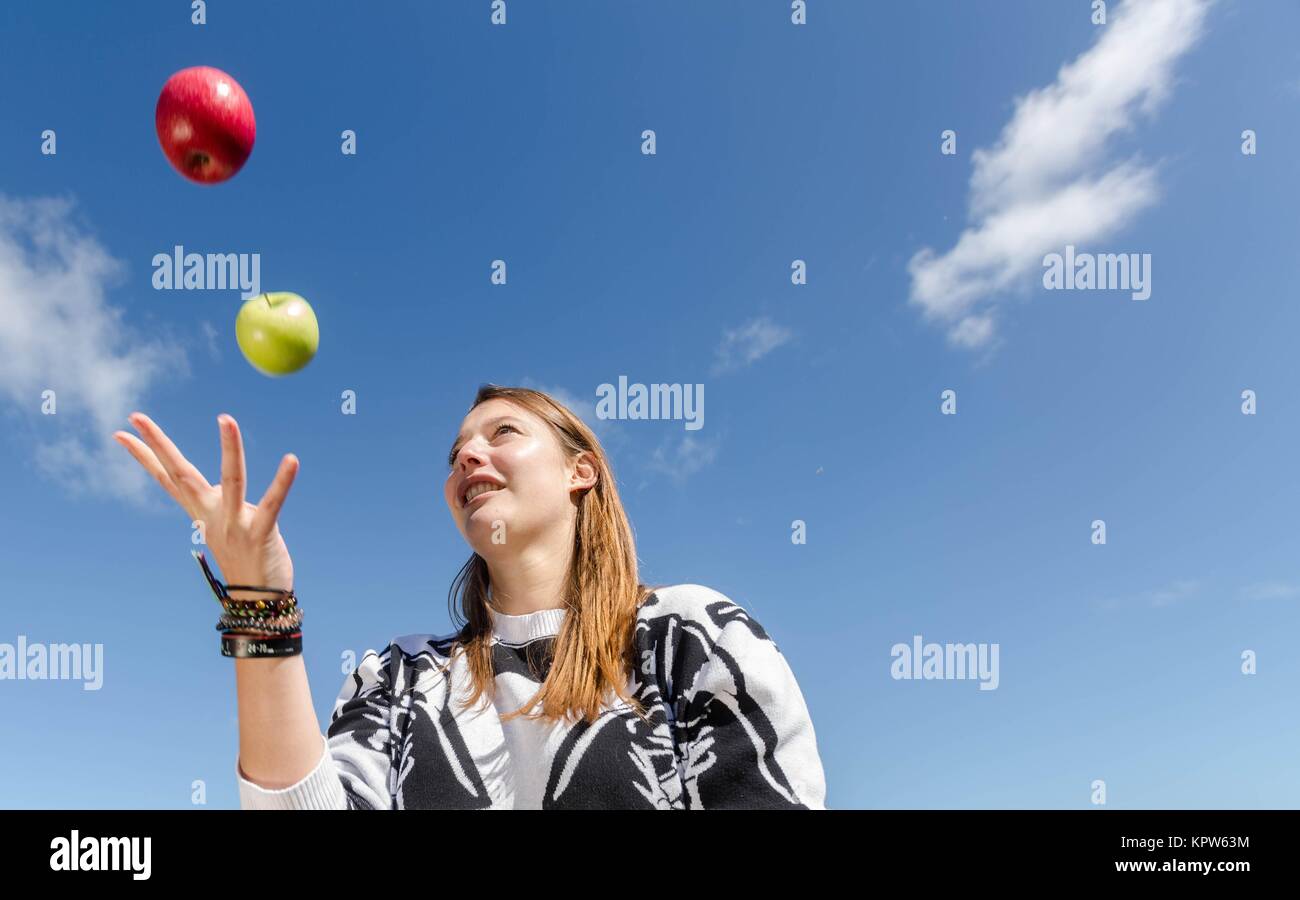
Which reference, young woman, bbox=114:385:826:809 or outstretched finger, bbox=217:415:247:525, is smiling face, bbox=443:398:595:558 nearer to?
young woman, bbox=114:385:826:809

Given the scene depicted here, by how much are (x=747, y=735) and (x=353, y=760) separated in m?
1.37

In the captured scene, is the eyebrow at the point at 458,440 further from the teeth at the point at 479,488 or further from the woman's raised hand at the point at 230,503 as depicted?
the woman's raised hand at the point at 230,503

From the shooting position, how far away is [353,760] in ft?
10.9

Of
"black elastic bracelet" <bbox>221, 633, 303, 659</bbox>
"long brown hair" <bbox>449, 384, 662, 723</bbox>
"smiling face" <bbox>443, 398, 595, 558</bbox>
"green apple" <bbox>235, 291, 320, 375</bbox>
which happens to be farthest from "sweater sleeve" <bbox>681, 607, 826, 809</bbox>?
"green apple" <bbox>235, 291, 320, 375</bbox>

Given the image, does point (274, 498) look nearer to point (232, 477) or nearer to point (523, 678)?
point (232, 477)

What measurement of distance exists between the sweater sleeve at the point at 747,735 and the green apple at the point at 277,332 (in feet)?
7.71

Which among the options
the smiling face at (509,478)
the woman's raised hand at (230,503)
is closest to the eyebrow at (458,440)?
the smiling face at (509,478)

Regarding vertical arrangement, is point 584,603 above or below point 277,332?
below

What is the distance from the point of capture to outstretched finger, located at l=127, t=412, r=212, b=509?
2787 millimetres

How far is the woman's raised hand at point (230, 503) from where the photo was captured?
8.86 feet

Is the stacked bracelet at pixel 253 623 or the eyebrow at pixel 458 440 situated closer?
the stacked bracelet at pixel 253 623

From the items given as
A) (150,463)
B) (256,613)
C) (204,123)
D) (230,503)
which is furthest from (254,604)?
(204,123)
